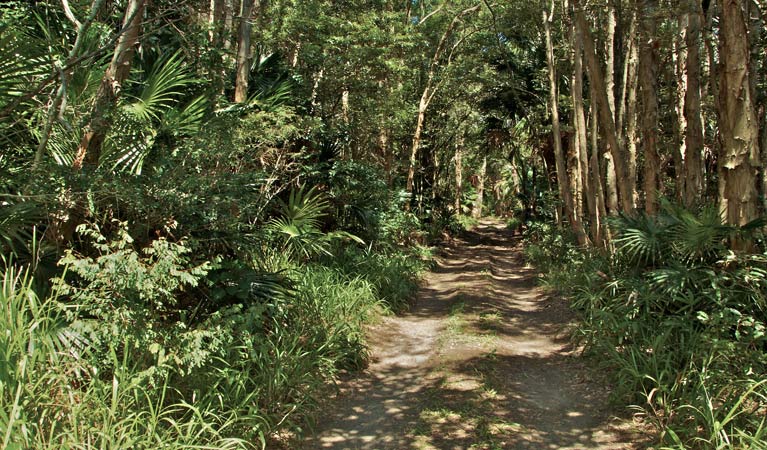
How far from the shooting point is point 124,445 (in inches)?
127

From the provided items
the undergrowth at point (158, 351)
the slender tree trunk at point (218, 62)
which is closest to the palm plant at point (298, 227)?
the undergrowth at point (158, 351)

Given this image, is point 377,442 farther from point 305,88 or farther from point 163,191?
point 305,88

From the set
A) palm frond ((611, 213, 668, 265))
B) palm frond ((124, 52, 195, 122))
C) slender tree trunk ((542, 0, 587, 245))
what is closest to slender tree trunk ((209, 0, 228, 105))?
palm frond ((124, 52, 195, 122))

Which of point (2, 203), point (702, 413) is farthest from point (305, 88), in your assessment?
point (702, 413)

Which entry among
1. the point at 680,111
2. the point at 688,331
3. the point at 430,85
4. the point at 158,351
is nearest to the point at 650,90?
the point at 680,111

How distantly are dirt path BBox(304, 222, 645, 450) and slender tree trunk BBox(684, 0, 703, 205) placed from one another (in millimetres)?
2772

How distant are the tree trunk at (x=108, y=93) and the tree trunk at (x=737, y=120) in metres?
5.28

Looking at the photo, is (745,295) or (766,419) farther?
(745,295)

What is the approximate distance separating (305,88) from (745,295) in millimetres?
9267

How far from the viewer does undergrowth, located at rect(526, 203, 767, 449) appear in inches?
170

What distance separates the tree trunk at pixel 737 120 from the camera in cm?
521

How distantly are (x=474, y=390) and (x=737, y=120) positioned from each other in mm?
3562

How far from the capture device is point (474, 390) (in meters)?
5.94

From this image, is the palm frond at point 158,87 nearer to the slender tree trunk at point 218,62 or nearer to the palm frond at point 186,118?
the palm frond at point 186,118
